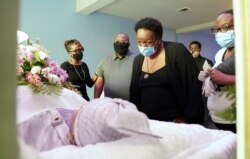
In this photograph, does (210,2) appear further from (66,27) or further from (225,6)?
(66,27)

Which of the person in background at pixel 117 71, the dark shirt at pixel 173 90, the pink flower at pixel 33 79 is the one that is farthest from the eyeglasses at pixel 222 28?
the pink flower at pixel 33 79

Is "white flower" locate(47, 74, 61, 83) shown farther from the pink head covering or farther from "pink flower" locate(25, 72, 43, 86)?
the pink head covering

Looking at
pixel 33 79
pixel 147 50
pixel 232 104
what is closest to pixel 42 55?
pixel 33 79

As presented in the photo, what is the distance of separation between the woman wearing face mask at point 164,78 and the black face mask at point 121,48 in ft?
0.16

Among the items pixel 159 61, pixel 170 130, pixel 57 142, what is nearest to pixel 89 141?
pixel 57 142

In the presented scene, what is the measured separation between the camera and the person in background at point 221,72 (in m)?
0.70

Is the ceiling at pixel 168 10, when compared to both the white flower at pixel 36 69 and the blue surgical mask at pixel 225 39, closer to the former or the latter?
→ the blue surgical mask at pixel 225 39

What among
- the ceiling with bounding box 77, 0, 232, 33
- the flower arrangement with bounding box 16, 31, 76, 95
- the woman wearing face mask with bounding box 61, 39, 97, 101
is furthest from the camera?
the flower arrangement with bounding box 16, 31, 76, 95

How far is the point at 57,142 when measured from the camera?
2.18ft

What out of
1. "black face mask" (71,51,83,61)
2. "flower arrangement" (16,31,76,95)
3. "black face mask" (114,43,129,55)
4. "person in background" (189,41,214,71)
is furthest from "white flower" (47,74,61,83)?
"person in background" (189,41,214,71)

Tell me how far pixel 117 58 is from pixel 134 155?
39 cm

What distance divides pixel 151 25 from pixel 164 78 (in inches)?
6.8

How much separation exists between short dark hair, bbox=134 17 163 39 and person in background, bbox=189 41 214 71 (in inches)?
4.1

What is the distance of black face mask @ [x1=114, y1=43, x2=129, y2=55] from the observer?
862mm
